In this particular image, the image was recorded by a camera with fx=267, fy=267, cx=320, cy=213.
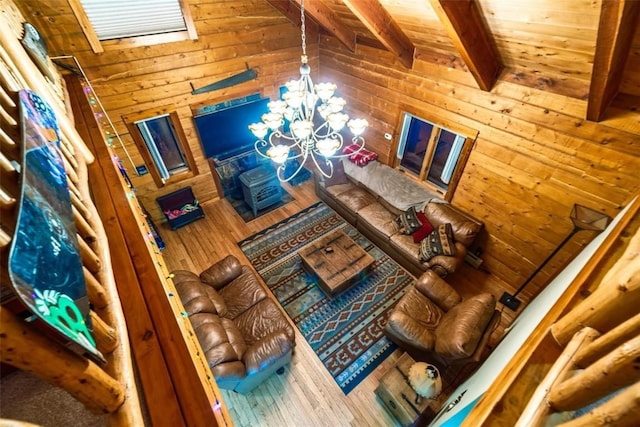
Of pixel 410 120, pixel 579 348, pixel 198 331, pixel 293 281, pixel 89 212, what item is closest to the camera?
pixel 579 348

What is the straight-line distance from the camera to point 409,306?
10.6 ft

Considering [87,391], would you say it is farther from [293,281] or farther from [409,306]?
[293,281]

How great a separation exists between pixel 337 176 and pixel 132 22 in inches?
145

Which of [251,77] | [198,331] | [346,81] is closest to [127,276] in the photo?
[198,331]

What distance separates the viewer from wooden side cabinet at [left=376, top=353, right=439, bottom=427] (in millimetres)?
2557

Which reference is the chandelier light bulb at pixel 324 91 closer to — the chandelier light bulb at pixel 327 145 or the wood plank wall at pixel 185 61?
the chandelier light bulb at pixel 327 145

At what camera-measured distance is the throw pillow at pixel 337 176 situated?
506cm

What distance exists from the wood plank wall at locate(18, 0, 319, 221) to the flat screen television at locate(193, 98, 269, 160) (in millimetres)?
165

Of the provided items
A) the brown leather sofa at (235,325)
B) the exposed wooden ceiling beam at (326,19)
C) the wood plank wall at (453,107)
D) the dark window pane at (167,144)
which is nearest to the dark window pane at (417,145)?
the wood plank wall at (453,107)

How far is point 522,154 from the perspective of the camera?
3.20 m

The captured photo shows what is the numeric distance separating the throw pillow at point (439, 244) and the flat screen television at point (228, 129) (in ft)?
11.9

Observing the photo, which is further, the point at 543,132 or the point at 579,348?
the point at 543,132

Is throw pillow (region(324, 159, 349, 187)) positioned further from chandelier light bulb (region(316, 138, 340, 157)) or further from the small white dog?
the small white dog

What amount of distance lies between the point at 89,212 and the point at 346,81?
16.1ft
